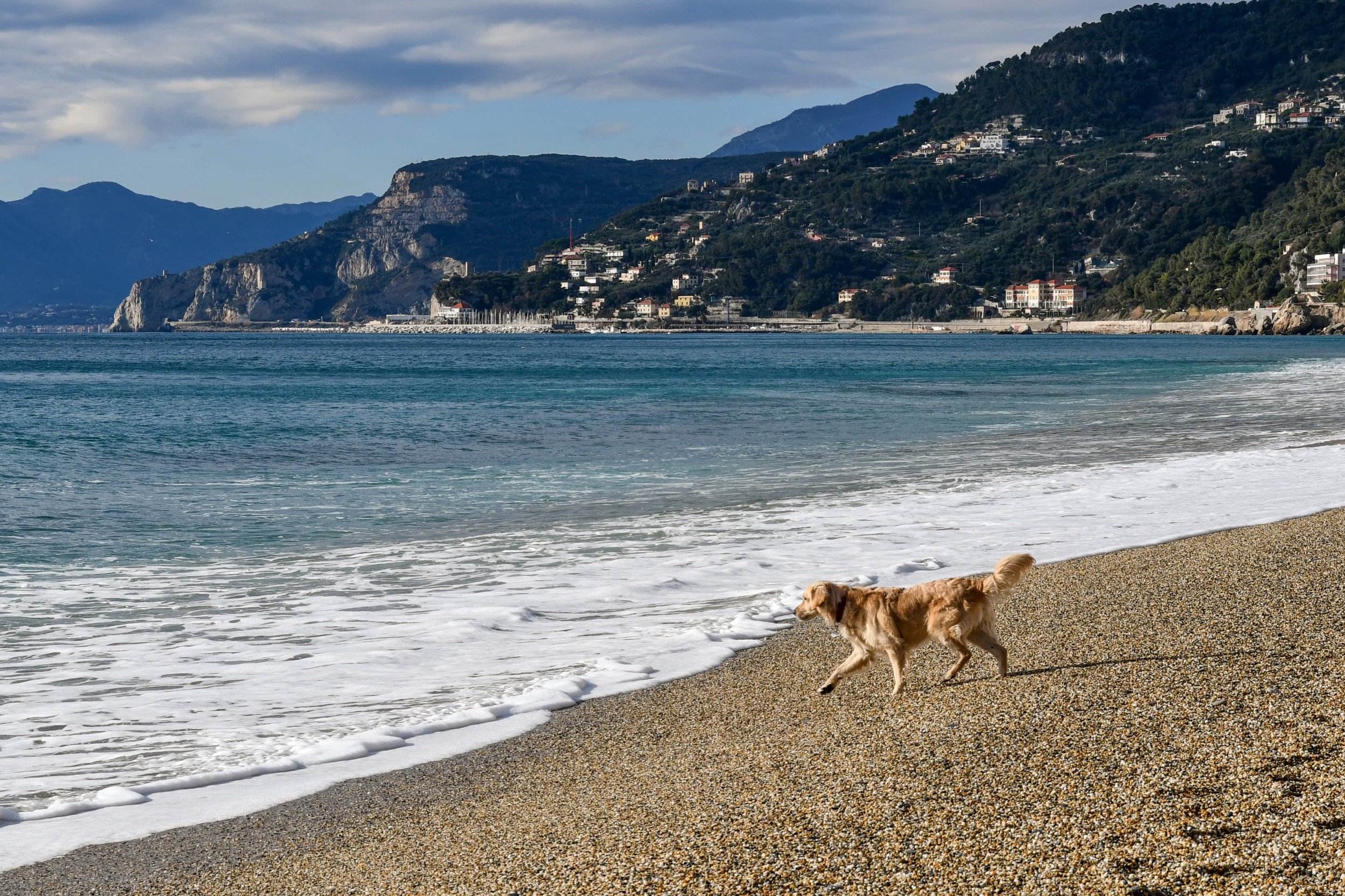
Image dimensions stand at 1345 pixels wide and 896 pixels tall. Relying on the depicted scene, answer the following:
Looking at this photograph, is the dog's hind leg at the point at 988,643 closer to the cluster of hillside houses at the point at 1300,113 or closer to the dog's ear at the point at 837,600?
the dog's ear at the point at 837,600

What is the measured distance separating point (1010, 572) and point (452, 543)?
5.85 meters

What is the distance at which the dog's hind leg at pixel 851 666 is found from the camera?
5.13 metres

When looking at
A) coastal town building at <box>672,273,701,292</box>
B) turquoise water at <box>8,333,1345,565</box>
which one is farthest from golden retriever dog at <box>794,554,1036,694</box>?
coastal town building at <box>672,273,701,292</box>

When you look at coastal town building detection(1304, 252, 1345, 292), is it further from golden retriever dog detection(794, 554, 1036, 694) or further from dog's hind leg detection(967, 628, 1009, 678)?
golden retriever dog detection(794, 554, 1036, 694)

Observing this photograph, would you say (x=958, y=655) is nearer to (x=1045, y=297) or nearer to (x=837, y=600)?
(x=837, y=600)

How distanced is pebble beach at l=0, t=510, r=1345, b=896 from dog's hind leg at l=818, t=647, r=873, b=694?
99 mm

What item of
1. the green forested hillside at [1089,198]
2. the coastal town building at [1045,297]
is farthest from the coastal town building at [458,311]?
the coastal town building at [1045,297]

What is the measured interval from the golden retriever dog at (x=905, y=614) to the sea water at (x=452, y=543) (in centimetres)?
117

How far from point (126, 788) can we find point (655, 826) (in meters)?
2.06

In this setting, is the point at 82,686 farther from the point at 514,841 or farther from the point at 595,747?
the point at 514,841

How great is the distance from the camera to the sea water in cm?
507

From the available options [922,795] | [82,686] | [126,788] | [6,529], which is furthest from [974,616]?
[6,529]

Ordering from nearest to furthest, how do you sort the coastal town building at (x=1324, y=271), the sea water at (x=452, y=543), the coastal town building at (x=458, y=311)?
1. the sea water at (x=452, y=543)
2. the coastal town building at (x=1324, y=271)
3. the coastal town building at (x=458, y=311)

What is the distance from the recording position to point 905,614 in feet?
16.7
